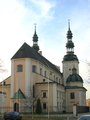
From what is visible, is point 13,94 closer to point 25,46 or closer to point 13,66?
point 13,66

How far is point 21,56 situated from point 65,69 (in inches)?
1102

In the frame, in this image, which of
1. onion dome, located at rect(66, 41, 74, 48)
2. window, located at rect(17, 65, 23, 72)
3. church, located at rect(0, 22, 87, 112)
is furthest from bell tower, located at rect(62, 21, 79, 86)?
window, located at rect(17, 65, 23, 72)

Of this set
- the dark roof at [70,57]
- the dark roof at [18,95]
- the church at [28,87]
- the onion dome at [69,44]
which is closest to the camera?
the dark roof at [18,95]

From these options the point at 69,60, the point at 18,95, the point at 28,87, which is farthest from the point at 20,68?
the point at 69,60

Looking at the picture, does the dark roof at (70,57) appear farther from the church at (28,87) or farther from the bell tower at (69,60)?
the church at (28,87)

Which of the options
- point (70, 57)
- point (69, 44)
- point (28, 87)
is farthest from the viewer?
point (70, 57)

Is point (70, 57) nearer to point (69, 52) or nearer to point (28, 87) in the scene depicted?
point (69, 52)

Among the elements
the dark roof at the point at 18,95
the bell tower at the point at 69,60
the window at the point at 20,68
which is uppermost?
the bell tower at the point at 69,60

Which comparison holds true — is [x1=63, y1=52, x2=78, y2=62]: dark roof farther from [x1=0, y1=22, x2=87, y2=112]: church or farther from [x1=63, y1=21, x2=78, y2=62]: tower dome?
[x1=0, y1=22, x2=87, y2=112]: church

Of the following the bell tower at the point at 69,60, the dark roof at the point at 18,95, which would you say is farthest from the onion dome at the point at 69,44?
the dark roof at the point at 18,95

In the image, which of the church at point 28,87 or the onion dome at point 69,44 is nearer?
the church at point 28,87

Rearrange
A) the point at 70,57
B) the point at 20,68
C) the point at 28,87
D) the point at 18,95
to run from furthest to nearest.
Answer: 1. the point at 70,57
2. the point at 20,68
3. the point at 28,87
4. the point at 18,95

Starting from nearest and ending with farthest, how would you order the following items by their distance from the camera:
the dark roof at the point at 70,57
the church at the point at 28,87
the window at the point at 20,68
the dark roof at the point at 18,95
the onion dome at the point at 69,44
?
1. the dark roof at the point at 18,95
2. the church at the point at 28,87
3. the window at the point at 20,68
4. the onion dome at the point at 69,44
5. the dark roof at the point at 70,57

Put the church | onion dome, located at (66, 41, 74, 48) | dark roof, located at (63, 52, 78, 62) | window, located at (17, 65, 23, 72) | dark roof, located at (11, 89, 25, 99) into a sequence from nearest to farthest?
dark roof, located at (11, 89, 25, 99)
the church
window, located at (17, 65, 23, 72)
onion dome, located at (66, 41, 74, 48)
dark roof, located at (63, 52, 78, 62)
